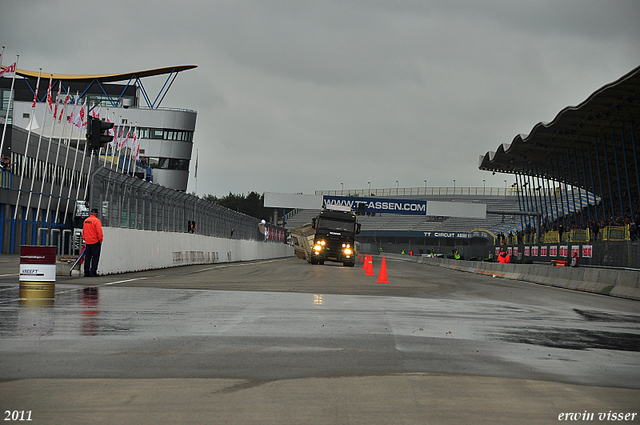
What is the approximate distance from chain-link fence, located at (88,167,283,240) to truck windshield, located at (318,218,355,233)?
639 cm

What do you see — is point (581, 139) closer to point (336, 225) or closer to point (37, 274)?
point (336, 225)

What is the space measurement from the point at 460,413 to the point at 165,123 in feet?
309

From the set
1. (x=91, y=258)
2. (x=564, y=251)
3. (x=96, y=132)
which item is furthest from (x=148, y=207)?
(x=564, y=251)

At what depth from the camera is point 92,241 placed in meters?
19.4

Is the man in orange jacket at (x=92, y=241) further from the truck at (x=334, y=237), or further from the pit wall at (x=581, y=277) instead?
the truck at (x=334, y=237)

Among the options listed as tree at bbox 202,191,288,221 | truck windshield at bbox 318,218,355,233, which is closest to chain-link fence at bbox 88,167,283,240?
truck windshield at bbox 318,218,355,233

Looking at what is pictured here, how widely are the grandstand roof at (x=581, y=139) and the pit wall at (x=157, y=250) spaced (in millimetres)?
25330

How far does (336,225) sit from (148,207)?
56.2 ft

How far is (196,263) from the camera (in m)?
36.6

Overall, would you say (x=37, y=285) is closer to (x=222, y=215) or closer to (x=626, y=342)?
→ (x=626, y=342)

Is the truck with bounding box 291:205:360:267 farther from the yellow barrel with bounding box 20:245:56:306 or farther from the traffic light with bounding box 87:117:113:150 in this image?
the yellow barrel with bounding box 20:245:56:306

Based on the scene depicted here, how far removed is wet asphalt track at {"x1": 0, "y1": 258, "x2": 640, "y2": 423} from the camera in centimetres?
598

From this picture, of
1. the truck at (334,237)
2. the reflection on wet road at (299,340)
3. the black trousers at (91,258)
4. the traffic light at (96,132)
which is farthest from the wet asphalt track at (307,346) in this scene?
the truck at (334,237)

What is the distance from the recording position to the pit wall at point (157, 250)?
2300cm
